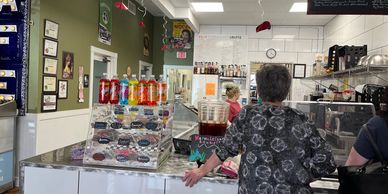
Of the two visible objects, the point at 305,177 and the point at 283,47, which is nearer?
the point at 305,177

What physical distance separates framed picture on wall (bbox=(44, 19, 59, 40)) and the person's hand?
3.23 meters

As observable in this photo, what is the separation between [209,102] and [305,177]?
2.51ft

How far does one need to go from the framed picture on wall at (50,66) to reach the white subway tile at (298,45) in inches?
209

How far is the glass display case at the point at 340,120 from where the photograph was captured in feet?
6.97

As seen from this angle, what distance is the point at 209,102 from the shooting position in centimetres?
209

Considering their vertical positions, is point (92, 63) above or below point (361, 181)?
above

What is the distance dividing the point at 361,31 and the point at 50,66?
14.6 ft

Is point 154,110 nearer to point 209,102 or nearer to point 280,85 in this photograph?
point 209,102

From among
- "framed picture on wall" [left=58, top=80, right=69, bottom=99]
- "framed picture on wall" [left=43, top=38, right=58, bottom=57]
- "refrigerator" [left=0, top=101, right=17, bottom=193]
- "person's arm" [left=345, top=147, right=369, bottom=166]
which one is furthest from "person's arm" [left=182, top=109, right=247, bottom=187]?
"framed picture on wall" [left=58, top=80, right=69, bottom=99]

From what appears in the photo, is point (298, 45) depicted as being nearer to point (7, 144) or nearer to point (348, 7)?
point (348, 7)

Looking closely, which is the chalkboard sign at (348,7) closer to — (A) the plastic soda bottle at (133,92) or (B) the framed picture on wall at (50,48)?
(A) the plastic soda bottle at (133,92)

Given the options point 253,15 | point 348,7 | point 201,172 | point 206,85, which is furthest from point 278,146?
point 206,85

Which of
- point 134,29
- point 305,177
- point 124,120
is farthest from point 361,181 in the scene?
point 134,29

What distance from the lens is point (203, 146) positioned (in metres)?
2.00
